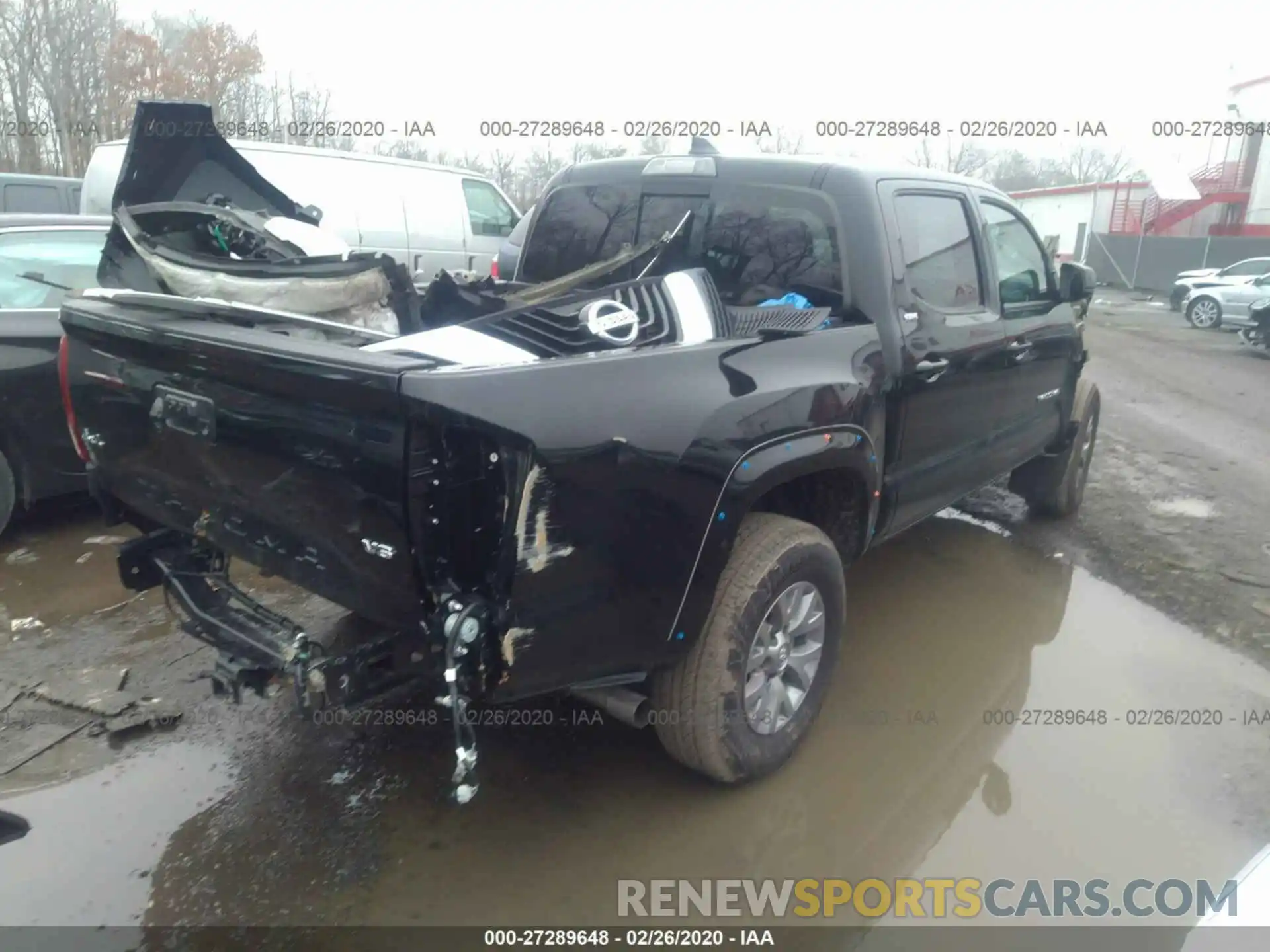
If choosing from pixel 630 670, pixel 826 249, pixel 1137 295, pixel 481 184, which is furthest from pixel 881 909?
pixel 1137 295

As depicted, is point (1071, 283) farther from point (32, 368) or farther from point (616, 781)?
point (32, 368)

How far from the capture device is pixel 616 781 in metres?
3.10

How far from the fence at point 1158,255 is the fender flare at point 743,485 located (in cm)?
2900

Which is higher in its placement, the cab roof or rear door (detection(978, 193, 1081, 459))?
the cab roof

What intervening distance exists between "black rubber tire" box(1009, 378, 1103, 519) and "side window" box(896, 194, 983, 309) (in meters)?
1.74

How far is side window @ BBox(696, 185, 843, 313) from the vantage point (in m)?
3.49

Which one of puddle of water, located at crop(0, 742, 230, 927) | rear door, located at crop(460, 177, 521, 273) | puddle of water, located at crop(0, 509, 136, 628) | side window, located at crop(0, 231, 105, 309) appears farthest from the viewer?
rear door, located at crop(460, 177, 521, 273)

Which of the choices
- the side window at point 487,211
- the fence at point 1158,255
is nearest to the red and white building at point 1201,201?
the fence at point 1158,255

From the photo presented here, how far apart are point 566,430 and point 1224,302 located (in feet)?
67.7

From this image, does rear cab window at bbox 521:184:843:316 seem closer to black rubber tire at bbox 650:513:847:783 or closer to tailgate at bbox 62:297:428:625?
black rubber tire at bbox 650:513:847:783

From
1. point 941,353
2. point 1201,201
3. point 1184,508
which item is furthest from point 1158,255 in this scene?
point 941,353

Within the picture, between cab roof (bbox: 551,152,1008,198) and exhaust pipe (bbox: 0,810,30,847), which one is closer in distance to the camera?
exhaust pipe (bbox: 0,810,30,847)

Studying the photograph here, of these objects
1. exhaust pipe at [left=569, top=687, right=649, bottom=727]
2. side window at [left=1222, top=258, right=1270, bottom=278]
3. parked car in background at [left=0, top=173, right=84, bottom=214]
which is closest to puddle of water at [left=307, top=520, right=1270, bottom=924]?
exhaust pipe at [left=569, top=687, right=649, bottom=727]

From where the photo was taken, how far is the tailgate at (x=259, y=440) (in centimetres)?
213
